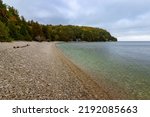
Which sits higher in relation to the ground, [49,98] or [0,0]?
[0,0]

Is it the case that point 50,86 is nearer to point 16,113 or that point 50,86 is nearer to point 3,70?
point 3,70

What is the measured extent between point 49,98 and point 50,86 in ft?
8.42

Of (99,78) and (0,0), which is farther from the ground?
(0,0)

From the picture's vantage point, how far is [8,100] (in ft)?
33.8

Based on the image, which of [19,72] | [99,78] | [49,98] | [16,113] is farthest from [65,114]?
[99,78]

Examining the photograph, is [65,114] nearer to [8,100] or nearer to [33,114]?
[33,114]

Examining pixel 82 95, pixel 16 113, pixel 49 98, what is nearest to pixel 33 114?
pixel 16 113

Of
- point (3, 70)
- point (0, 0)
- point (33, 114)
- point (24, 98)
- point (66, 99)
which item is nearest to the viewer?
point (33, 114)

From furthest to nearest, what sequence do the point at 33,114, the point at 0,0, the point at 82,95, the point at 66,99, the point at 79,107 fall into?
the point at 0,0 < the point at 82,95 < the point at 66,99 < the point at 79,107 < the point at 33,114

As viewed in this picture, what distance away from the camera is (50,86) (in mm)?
14156

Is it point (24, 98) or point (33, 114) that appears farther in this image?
point (24, 98)

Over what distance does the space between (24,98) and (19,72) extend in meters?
6.02

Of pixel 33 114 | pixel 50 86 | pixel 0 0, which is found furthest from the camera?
pixel 0 0

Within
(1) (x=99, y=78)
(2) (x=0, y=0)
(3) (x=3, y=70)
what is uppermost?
(2) (x=0, y=0)
